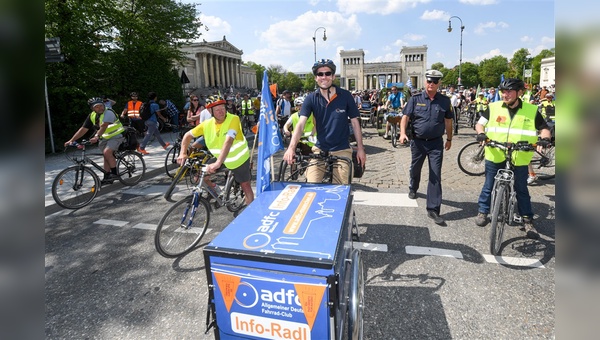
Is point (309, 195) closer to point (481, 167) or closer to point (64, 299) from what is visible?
point (64, 299)

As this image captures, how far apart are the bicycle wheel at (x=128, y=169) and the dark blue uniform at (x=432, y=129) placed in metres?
6.25

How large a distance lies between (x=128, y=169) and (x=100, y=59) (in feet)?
34.0

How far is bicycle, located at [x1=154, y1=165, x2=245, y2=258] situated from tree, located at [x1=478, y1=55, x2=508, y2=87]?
116526 millimetres

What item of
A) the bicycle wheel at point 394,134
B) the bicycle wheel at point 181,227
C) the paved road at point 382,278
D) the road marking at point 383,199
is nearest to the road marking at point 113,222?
the paved road at point 382,278

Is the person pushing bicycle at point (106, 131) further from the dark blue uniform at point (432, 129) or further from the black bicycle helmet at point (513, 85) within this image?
the black bicycle helmet at point (513, 85)

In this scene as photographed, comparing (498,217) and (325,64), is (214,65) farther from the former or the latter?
(498,217)

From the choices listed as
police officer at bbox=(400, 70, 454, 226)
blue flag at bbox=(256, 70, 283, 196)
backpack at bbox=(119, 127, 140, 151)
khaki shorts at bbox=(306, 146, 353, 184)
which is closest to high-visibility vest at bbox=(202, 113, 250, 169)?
blue flag at bbox=(256, 70, 283, 196)

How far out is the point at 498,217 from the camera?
443 centimetres

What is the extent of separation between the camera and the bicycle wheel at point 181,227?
14.6ft

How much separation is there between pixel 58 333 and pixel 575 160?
13.5 ft

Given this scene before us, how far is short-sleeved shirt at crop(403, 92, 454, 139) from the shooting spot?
17.6ft

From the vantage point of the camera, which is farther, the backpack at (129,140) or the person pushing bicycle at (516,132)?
the backpack at (129,140)

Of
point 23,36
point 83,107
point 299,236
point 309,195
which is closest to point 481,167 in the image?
point 309,195

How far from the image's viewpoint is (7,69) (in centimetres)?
52
